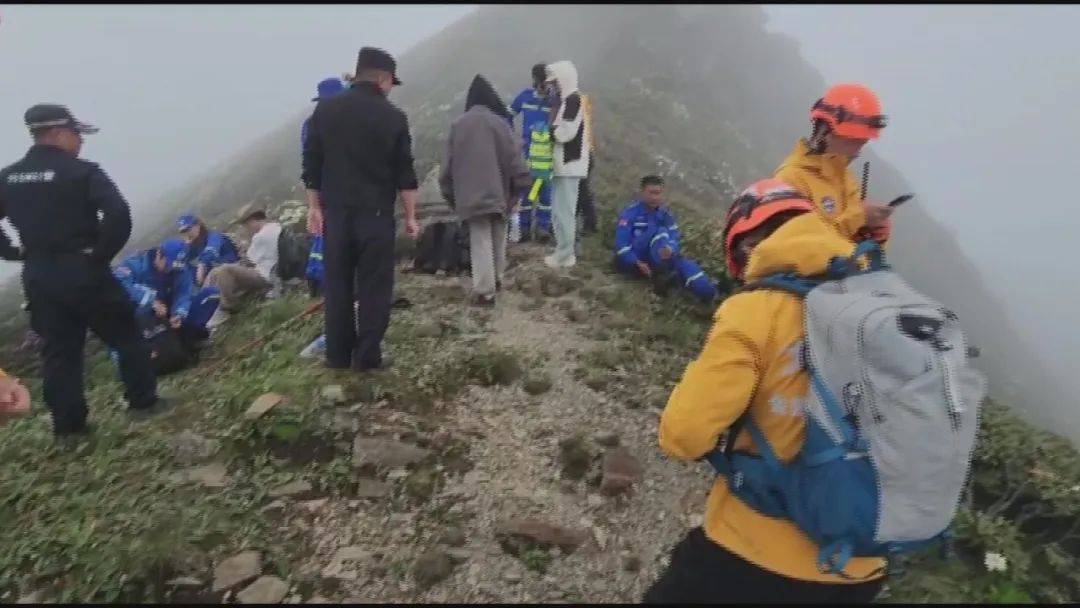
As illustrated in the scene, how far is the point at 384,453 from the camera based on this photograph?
5062 millimetres

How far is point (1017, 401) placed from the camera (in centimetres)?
2348

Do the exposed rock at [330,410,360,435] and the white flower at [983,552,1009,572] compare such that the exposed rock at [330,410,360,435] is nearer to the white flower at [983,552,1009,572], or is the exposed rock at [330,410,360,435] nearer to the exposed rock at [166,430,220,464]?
the exposed rock at [166,430,220,464]

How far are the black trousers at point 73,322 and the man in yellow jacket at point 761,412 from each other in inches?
189

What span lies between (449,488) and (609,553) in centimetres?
118

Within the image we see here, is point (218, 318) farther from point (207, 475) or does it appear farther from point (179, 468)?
point (207, 475)

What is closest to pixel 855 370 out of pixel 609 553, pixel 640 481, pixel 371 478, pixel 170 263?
pixel 609 553

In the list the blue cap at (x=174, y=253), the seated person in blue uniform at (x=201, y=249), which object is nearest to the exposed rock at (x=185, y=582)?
the blue cap at (x=174, y=253)

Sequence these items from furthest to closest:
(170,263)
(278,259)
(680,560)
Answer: (278,259)
(170,263)
(680,560)

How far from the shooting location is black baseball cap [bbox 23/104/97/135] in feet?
16.9

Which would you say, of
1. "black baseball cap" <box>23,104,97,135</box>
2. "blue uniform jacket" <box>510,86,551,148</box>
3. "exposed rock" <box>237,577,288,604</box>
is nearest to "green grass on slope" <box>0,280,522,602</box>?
"exposed rock" <box>237,577,288,604</box>

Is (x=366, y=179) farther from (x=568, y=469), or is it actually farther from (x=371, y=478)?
(x=568, y=469)

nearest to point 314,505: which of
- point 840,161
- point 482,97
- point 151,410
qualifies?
point 151,410

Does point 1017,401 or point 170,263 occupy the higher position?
point 170,263

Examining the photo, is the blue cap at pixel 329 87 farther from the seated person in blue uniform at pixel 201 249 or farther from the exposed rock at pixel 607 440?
the exposed rock at pixel 607 440
